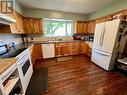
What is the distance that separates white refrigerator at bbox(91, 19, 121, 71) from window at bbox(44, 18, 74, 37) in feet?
7.04

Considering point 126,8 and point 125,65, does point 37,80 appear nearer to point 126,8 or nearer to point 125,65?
point 125,65

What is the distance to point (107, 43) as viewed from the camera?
263 cm

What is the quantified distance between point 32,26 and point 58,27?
154cm

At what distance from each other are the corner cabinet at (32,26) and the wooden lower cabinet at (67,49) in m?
1.19

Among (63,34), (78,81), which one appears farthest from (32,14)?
(78,81)

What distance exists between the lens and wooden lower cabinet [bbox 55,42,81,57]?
4.17 meters

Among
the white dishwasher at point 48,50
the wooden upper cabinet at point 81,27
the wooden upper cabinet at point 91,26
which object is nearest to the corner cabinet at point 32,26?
the white dishwasher at point 48,50

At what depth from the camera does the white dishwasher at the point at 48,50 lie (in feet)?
12.8

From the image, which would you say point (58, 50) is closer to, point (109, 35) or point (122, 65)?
point (109, 35)

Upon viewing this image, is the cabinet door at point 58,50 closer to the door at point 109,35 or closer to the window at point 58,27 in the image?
the window at point 58,27

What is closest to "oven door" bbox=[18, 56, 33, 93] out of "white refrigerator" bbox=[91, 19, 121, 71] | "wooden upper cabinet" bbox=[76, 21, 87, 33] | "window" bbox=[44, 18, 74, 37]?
"white refrigerator" bbox=[91, 19, 121, 71]

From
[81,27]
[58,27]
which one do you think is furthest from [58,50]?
[81,27]

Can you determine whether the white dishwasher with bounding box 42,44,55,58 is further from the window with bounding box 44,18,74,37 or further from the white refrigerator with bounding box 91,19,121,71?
the white refrigerator with bounding box 91,19,121,71

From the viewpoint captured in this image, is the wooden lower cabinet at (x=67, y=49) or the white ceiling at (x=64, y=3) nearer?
the white ceiling at (x=64, y=3)
